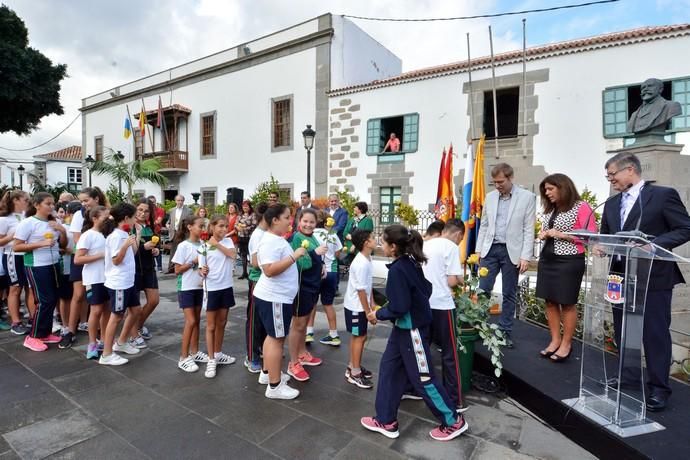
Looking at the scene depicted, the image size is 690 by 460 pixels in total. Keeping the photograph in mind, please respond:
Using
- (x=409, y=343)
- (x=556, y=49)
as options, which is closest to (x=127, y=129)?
(x=556, y=49)

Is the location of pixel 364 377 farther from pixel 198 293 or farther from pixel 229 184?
pixel 229 184

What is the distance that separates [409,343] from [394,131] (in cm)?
1257

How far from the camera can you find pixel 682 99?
952 centimetres

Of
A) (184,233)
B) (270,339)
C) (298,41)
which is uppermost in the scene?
(298,41)

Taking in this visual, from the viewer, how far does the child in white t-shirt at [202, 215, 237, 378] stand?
3711 millimetres

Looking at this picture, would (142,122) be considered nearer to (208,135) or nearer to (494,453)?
(208,135)

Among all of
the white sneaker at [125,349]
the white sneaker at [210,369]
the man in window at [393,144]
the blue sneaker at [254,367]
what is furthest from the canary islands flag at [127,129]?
the blue sneaker at [254,367]

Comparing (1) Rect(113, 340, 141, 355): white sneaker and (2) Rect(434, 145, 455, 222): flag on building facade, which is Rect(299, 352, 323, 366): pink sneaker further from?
(2) Rect(434, 145, 455, 222): flag on building facade

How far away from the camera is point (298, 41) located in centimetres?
1557

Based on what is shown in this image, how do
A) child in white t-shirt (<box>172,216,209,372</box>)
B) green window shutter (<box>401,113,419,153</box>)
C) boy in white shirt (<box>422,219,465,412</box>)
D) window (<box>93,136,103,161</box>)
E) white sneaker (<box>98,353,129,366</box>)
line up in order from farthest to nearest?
window (<box>93,136,103,161</box>) → green window shutter (<box>401,113,419,153</box>) → white sneaker (<box>98,353,129,366</box>) → child in white t-shirt (<box>172,216,209,372</box>) → boy in white shirt (<box>422,219,465,412</box>)

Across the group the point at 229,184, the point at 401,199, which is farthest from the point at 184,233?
the point at 229,184

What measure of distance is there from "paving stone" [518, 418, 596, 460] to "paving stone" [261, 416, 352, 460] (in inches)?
46.6

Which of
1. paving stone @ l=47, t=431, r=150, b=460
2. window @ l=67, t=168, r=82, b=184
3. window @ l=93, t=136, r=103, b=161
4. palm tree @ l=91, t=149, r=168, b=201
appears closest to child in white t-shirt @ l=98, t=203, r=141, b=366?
paving stone @ l=47, t=431, r=150, b=460

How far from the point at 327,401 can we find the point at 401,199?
433 inches
